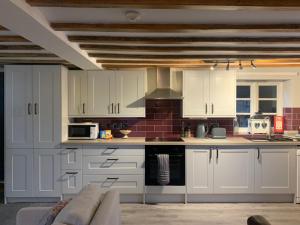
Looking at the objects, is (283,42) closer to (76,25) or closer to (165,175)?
(76,25)

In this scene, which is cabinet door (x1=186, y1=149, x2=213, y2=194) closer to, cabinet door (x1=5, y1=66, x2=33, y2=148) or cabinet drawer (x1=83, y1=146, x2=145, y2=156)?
cabinet drawer (x1=83, y1=146, x2=145, y2=156)

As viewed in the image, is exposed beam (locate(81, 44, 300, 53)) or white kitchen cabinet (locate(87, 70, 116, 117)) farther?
white kitchen cabinet (locate(87, 70, 116, 117))

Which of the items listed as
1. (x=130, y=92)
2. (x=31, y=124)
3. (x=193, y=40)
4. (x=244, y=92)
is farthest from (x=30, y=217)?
(x=244, y=92)

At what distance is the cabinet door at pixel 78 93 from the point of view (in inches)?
178

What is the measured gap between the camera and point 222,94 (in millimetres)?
4484

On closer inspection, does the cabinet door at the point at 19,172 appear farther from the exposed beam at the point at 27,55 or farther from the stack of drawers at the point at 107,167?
the exposed beam at the point at 27,55

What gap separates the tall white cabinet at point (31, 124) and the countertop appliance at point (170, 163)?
136 centimetres

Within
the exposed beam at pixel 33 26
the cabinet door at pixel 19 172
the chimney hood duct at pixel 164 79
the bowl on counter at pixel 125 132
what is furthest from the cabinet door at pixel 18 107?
the chimney hood duct at pixel 164 79

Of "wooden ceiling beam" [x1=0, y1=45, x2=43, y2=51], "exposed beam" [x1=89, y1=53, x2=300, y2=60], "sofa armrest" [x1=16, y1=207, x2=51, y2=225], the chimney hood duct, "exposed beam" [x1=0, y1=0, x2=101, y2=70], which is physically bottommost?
"sofa armrest" [x1=16, y1=207, x2=51, y2=225]

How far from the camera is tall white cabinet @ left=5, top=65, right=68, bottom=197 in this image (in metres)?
4.13

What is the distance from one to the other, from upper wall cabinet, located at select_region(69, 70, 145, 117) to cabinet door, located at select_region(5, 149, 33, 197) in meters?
0.92

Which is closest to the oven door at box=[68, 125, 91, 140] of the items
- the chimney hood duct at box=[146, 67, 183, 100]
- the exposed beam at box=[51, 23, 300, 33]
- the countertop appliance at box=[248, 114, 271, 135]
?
the chimney hood duct at box=[146, 67, 183, 100]

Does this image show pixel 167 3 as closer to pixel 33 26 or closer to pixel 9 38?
pixel 33 26

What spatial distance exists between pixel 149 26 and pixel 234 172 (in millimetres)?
2735
